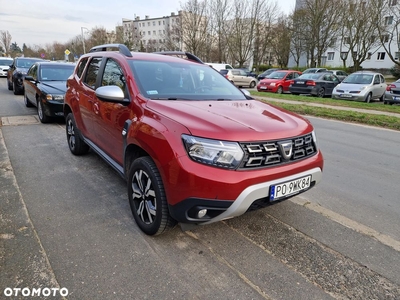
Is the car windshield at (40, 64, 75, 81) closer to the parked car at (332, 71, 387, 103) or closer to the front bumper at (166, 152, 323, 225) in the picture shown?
the front bumper at (166, 152, 323, 225)

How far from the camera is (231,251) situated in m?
2.59

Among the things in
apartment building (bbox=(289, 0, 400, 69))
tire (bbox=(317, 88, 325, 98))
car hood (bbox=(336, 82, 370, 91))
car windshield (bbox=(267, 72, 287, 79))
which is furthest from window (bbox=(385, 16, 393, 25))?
car hood (bbox=(336, 82, 370, 91))

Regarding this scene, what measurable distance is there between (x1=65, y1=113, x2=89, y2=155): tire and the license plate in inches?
138

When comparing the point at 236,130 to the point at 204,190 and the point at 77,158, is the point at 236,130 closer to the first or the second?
the point at 204,190

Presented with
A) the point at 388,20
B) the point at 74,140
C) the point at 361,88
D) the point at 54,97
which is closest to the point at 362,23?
the point at 388,20

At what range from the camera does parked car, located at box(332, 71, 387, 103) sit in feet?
46.3

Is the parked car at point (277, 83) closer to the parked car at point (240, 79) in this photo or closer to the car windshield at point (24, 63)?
the parked car at point (240, 79)

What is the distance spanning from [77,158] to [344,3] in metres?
35.8

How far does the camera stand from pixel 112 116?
3346 mm

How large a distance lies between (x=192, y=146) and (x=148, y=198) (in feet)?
2.58

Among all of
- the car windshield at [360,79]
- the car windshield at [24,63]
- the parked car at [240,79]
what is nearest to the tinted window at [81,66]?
the car windshield at [24,63]

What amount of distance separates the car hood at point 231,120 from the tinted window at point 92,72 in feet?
5.55

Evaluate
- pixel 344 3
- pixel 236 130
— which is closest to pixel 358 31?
pixel 344 3

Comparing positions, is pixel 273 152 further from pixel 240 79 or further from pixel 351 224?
pixel 240 79
